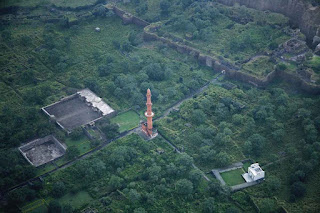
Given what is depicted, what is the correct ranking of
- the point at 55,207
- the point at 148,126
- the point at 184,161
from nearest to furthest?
the point at 55,207 → the point at 184,161 → the point at 148,126

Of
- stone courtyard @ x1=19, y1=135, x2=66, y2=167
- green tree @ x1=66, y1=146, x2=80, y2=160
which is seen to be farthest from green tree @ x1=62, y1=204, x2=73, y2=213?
stone courtyard @ x1=19, y1=135, x2=66, y2=167

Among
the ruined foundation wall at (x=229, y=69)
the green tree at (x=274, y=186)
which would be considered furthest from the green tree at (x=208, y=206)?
the ruined foundation wall at (x=229, y=69)

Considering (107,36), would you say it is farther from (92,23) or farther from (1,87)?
(1,87)

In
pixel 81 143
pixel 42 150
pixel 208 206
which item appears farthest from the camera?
pixel 81 143

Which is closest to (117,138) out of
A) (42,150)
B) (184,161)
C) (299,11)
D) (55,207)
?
(42,150)

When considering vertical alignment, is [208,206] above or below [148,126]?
below

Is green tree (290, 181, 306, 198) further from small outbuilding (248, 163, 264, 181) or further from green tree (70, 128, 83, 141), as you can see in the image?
green tree (70, 128, 83, 141)

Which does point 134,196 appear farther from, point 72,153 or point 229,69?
point 229,69
